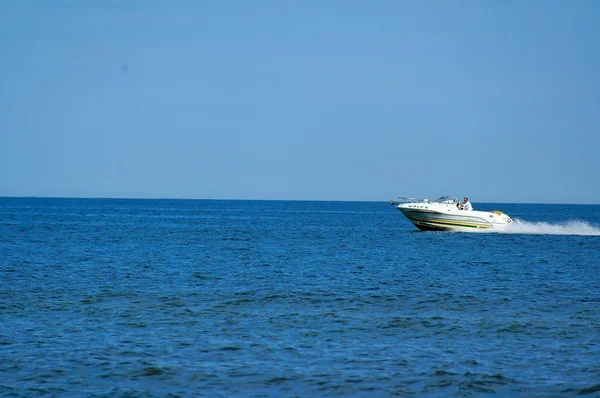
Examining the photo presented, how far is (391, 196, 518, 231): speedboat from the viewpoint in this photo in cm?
6053

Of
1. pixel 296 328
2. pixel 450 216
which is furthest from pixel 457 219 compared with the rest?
pixel 296 328

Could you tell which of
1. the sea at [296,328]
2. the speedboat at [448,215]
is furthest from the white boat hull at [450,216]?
the sea at [296,328]

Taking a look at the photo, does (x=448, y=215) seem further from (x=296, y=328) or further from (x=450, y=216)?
(x=296, y=328)

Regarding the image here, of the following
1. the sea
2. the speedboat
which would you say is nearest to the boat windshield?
the speedboat

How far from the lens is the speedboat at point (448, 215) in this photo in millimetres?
60531

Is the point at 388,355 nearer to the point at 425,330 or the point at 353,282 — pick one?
the point at 425,330

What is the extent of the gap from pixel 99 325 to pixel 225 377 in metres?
6.66

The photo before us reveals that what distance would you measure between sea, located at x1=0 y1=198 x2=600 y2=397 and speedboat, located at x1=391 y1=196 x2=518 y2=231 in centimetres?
1962

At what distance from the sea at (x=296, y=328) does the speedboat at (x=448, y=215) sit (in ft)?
64.4

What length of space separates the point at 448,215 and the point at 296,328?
4208 cm

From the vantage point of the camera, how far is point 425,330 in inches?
802

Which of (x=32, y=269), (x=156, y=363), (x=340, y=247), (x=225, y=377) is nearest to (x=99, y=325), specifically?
(x=156, y=363)

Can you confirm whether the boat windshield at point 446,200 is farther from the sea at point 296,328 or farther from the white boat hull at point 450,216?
the sea at point 296,328

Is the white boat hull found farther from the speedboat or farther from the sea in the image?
the sea
